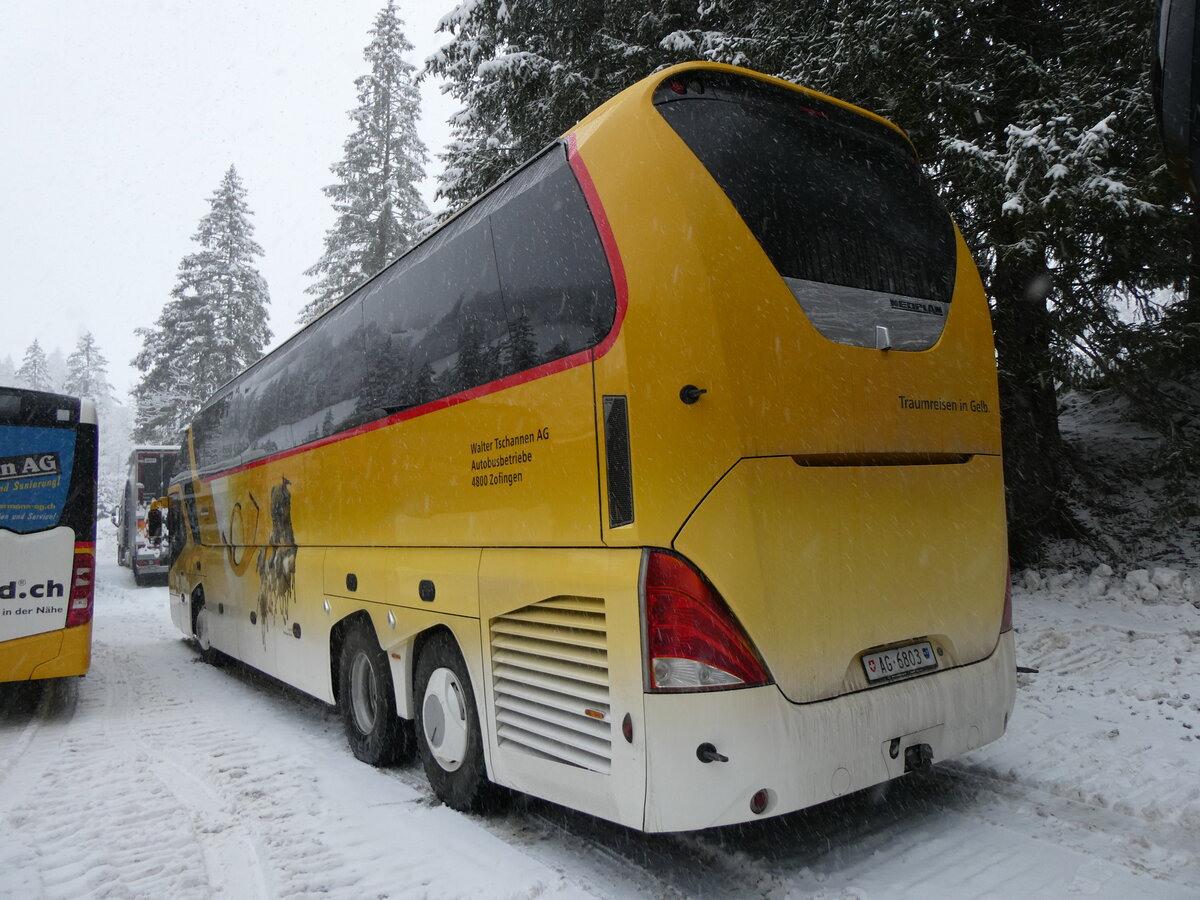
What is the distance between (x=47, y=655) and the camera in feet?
25.6

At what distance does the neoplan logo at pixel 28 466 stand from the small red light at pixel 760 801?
7.85 m

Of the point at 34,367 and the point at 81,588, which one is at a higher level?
the point at 34,367

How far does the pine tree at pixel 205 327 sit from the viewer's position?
3831 cm

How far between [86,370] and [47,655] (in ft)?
255

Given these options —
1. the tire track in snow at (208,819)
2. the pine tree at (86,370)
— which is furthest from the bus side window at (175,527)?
the pine tree at (86,370)

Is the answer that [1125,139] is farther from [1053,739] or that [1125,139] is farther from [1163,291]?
[1053,739]

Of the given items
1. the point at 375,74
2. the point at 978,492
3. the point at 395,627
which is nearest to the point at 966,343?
the point at 978,492

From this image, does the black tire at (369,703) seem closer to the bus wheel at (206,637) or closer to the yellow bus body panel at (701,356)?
the yellow bus body panel at (701,356)

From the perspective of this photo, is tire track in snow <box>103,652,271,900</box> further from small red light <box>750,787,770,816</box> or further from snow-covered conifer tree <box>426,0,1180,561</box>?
snow-covered conifer tree <box>426,0,1180,561</box>

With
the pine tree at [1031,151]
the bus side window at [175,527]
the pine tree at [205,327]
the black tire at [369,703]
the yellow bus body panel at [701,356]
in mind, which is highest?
the pine tree at [205,327]

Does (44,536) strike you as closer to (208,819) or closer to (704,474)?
(208,819)

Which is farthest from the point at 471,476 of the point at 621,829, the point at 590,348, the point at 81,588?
the point at 81,588

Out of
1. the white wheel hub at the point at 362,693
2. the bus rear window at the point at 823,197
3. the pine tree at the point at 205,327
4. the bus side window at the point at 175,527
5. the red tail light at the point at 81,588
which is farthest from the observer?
the pine tree at the point at 205,327

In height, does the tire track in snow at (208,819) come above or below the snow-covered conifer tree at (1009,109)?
below
